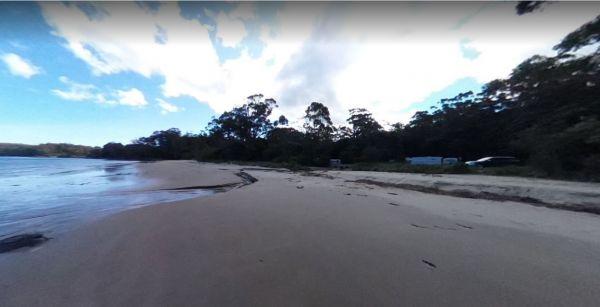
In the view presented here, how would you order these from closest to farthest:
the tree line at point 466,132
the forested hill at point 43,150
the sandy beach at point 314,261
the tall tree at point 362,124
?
the sandy beach at point 314,261
the tree line at point 466,132
the tall tree at point 362,124
the forested hill at point 43,150

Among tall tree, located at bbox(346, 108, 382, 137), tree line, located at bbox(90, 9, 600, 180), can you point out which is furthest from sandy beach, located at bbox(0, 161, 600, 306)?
tall tree, located at bbox(346, 108, 382, 137)

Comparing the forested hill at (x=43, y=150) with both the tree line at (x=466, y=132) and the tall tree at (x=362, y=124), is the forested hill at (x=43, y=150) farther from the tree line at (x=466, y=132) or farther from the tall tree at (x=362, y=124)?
the tall tree at (x=362, y=124)

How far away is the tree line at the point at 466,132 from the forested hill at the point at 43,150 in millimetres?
17672

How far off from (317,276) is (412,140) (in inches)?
1575

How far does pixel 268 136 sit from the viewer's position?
5247 cm

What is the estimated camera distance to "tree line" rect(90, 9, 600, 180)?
10.3m

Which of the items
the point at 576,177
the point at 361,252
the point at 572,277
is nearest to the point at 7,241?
the point at 361,252

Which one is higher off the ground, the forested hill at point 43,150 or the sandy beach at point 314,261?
the forested hill at point 43,150

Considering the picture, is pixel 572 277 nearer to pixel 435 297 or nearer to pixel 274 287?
pixel 435 297

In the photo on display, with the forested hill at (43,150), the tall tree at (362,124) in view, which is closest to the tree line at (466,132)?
the tall tree at (362,124)

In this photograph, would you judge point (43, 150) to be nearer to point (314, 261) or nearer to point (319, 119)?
point (319, 119)

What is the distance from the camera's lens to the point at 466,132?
109ft

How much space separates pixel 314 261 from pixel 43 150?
414ft

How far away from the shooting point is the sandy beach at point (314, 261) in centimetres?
212
